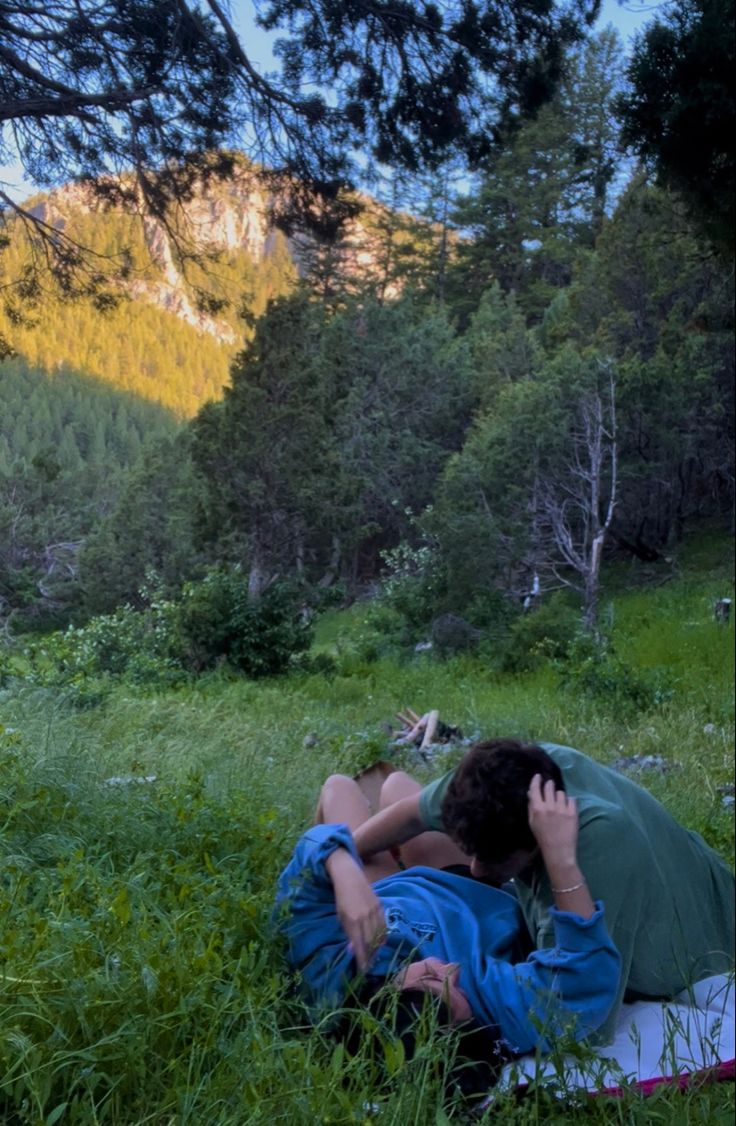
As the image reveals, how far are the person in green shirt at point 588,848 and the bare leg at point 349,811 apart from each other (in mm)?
45

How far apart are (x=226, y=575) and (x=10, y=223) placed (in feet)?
4.25

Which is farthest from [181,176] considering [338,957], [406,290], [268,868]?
[338,957]

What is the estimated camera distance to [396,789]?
312 cm

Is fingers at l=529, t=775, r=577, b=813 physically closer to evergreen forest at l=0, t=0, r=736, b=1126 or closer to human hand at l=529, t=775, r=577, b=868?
human hand at l=529, t=775, r=577, b=868

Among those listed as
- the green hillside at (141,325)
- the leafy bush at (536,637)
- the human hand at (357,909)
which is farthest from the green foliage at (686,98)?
the human hand at (357,909)

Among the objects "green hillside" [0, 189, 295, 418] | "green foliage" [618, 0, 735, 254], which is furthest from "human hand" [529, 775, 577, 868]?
"green foliage" [618, 0, 735, 254]

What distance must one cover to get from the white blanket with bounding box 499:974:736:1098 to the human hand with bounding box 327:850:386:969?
1.33 feet

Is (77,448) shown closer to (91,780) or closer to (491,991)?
(91,780)

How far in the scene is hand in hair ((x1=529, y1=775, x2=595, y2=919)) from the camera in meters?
2.45

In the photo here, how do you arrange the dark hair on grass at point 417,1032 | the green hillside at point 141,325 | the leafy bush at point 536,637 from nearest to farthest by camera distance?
the dark hair on grass at point 417,1032 < the green hillside at point 141,325 < the leafy bush at point 536,637

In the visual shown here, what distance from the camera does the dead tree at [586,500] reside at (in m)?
4.34

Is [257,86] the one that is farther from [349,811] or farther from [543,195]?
[349,811]

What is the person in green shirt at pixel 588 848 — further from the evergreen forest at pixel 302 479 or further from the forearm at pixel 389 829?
the evergreen forest at pixel 302 479

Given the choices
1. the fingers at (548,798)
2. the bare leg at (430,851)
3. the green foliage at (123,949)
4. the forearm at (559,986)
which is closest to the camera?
the green foliage at (123,949)
